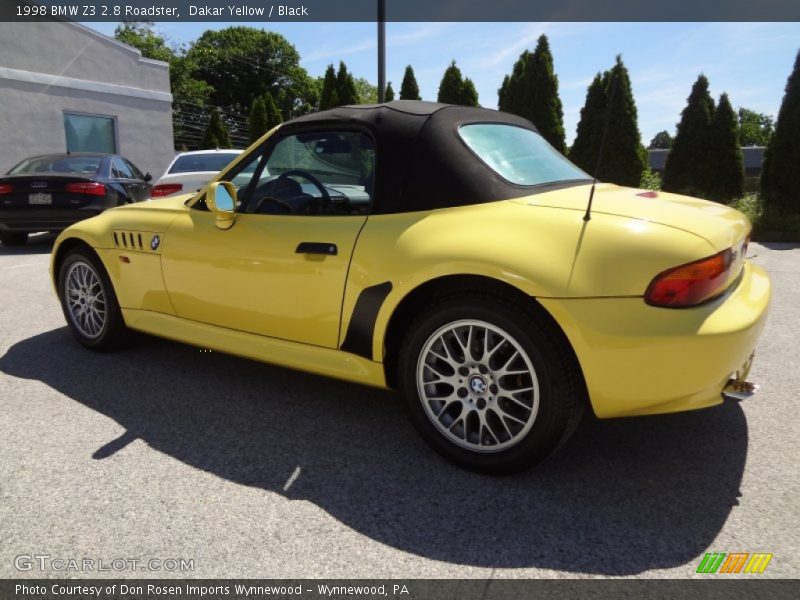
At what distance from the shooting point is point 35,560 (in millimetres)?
2068

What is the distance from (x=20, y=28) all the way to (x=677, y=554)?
1895 cm

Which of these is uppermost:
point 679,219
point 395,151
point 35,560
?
point 395,151

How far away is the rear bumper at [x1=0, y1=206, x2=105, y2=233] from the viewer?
8789 millimetres

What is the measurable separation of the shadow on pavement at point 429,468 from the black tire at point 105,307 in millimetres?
336

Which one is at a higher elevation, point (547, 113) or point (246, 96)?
point (246, 96)

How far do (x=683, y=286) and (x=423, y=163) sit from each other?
4.02 feet

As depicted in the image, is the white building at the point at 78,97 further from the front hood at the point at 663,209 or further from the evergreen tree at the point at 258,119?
the front hood at the point at 663,209

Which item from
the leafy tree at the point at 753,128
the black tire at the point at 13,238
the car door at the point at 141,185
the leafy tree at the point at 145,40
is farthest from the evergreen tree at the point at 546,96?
the leafy tree at the point at 753,128

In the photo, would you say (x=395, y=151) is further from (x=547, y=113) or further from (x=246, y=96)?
(x=246, y=96)

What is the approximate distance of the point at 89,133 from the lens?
59.2ft

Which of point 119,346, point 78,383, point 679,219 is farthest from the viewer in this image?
point 119,346

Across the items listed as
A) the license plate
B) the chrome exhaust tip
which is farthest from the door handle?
the license plate

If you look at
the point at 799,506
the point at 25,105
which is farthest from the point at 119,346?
the point at 25,105

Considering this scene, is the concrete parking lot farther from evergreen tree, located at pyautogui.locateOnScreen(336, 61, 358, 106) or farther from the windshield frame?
evergreen tree, located at pyautogui.locateOnScreen(336, 61, 358, 106)
